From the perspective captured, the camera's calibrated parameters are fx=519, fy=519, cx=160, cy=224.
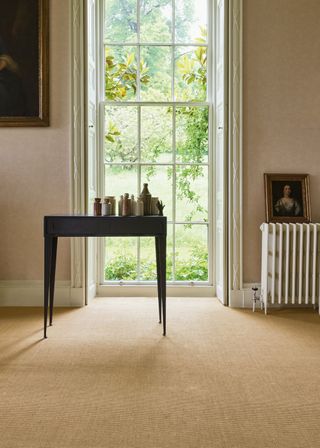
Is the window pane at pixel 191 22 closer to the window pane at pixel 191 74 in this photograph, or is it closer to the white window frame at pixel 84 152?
the window pane at pixel 191 74

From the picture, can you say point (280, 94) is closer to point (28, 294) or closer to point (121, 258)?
point (121, 258)

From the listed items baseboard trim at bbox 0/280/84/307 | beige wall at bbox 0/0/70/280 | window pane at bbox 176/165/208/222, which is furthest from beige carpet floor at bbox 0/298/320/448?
window pane at bbox 176/165/208/222

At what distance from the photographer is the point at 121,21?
17.6 ft

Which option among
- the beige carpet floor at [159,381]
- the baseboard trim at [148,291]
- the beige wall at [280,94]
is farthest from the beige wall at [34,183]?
the beige wall at [280,94]

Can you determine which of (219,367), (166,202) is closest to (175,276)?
(166,202)

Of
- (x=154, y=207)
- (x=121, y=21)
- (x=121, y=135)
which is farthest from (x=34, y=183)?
(x=121, y=21)

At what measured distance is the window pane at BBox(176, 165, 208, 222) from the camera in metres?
5.39

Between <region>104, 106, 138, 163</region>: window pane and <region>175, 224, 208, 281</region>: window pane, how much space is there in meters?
0.93

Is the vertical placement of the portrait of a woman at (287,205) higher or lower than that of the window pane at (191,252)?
higher

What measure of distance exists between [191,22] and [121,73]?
0.90 m

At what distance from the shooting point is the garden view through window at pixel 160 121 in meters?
5.37

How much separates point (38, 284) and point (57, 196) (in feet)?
2.82

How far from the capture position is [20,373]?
3014 millimetres

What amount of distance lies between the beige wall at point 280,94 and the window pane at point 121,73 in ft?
3.93
